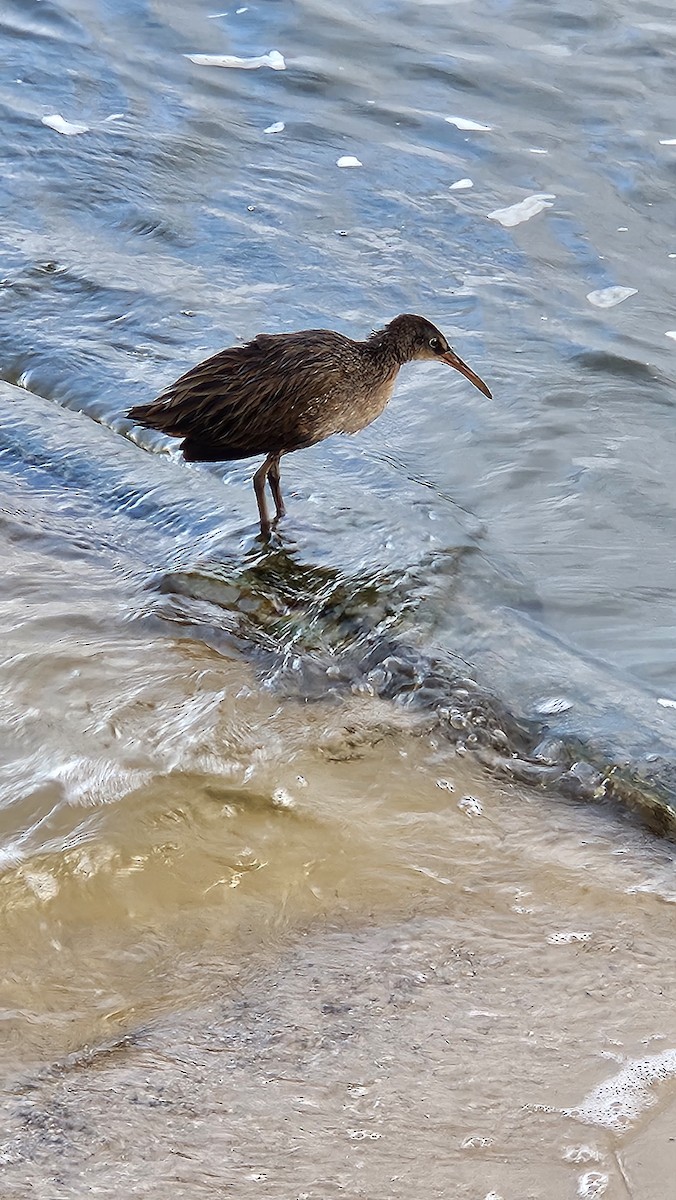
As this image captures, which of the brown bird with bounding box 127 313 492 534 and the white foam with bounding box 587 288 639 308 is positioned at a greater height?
the brown bird with bounding box 127 313 492 534

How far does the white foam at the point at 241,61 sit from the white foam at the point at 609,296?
14.8 ft

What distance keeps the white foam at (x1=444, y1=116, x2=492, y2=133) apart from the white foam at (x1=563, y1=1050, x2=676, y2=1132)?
822 centimetres

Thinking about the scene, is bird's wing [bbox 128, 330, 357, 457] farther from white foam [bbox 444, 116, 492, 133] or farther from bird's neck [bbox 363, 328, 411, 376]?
white foam [bbox 444, 116, 492, 133]

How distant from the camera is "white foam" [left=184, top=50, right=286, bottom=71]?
1154cm

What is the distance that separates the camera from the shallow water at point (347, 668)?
3221 mm

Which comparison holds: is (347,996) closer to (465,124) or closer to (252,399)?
(252,399)

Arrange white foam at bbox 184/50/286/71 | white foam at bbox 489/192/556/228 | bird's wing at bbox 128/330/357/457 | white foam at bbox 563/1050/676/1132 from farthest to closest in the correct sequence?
white foam at bbox 184/50/286/71 → white foam at bbox 489/192/556/228 → bird's wing at bbox 128/330/357/457 → white foam at bbox 563/1050/676/1132

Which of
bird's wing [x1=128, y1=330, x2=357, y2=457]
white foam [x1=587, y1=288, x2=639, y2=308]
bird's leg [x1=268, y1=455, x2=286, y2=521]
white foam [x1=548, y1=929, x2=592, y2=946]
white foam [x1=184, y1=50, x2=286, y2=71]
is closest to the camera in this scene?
white foam [x1=548, y1=929, x2=592, y2=946]

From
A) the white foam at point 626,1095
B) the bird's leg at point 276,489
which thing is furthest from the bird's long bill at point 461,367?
the white foam at point 626,1095

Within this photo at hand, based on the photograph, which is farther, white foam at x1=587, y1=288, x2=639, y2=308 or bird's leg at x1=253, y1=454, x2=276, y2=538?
white foam at x1=587, y1=288, x2=639, y2=308

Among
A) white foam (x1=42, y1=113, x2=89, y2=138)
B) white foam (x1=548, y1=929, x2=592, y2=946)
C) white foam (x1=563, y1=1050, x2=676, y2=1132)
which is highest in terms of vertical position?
white foam (x1=42, y1=113, x2=89, y2=138)

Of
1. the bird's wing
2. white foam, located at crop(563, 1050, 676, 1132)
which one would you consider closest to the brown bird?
the bird's wing

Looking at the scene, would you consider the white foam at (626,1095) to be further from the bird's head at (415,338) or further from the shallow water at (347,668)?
the bird's head at (415,338)

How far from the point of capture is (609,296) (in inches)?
322
